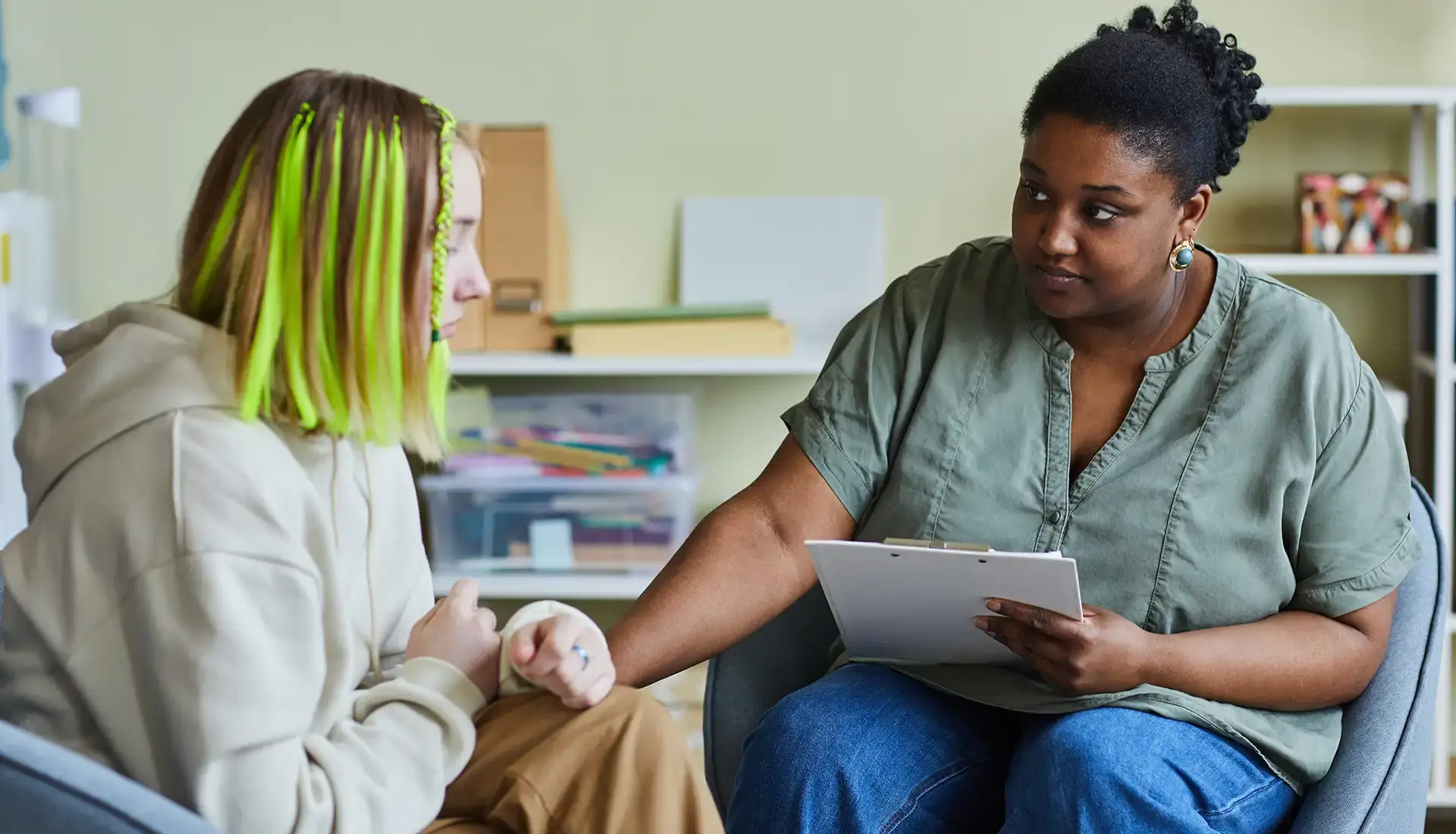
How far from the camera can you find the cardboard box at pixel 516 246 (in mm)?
2418

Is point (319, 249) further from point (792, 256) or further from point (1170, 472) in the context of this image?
point (792, 256)

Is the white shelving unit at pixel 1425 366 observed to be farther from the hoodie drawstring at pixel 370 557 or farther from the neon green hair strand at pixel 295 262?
the neon green hair strand at pixel 295 262

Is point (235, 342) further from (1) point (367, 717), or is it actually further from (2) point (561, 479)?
(2) point (561, 479)

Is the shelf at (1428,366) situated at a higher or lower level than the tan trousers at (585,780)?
higher

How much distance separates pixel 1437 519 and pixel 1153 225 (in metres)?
0.45

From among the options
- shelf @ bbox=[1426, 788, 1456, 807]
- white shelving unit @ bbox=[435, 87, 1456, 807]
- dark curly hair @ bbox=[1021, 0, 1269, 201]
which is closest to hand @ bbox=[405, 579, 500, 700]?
dark curly hair @ bbox=[1021, 0, 1269, 201]

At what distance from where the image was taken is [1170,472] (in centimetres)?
141

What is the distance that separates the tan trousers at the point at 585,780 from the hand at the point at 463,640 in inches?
2.0

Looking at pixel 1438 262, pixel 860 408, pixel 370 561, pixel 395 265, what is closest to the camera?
pixel 395 265

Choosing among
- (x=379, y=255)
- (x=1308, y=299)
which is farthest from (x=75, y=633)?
(x=1308, y=299)

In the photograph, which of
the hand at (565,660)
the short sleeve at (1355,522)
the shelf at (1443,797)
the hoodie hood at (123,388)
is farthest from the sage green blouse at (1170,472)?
the shelf at (1443,797)

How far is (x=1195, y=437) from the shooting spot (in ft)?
4.64

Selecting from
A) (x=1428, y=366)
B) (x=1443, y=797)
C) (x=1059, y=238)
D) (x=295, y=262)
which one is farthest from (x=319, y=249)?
(x=1443, y=797)

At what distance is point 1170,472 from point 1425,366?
1332 mm
